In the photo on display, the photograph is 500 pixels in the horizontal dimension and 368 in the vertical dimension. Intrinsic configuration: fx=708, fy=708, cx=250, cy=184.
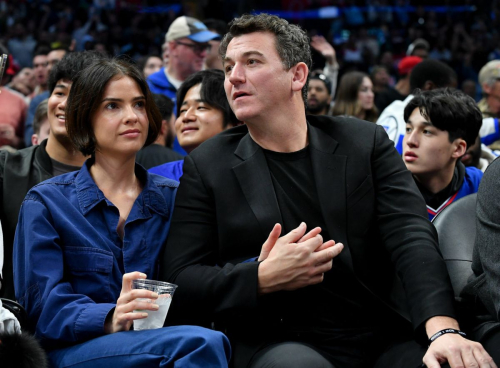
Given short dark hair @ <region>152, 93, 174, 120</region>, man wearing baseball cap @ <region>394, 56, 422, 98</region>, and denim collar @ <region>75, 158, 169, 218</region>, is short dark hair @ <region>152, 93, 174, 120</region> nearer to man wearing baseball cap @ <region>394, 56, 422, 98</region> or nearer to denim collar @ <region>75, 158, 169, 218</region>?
denim collar @ <region>75, 158, 169, 218</region>

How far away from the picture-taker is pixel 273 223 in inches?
108

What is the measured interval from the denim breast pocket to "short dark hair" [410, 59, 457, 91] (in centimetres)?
434

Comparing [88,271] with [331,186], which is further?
[331,186]

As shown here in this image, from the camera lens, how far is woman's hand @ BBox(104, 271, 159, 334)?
91.1 inches

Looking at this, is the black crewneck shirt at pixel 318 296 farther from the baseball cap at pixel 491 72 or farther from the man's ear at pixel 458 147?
the baseball cap at pixel 491 72

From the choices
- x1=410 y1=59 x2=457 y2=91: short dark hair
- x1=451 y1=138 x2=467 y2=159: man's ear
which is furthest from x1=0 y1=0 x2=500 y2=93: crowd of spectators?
x1=451 y1=138 x2=467 y2=159: man's ear

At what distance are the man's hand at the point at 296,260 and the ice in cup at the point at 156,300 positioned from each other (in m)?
0.37

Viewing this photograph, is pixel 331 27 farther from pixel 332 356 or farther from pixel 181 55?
pixel 332 356

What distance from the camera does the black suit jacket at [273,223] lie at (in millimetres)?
2633

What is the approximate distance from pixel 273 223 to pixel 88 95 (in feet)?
2.97

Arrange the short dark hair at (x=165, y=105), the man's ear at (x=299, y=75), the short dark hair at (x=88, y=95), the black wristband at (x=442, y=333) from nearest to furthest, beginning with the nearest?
the black wristband at (x=442, y=333) < the short dark hair at (x=88, y=95) < the man's ear at (x=299, y=75) < the short dark hair at (x=165, y=105)

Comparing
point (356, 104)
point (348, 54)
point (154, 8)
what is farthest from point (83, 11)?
point (356, 104)

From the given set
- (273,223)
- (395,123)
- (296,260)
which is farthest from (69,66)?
(395,123)

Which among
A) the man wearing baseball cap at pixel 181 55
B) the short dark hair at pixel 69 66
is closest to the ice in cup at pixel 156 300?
the short dark hair at pixel 69 66
